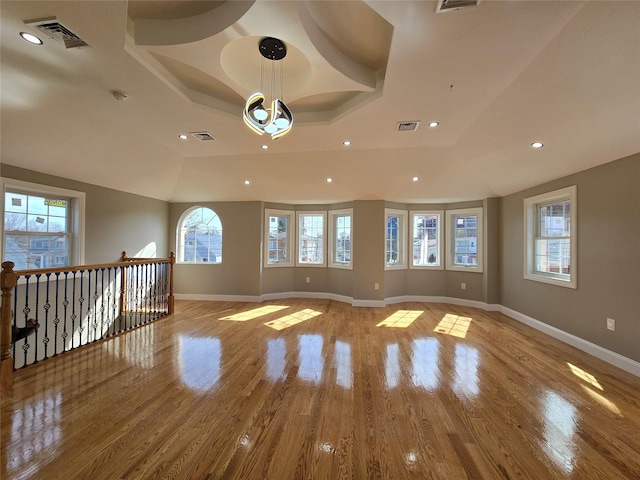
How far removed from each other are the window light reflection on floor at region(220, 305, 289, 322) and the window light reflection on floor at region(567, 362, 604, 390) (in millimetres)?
4412

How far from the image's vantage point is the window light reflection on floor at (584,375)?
269cm

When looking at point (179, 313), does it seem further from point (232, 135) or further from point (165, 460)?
point (165, 460)

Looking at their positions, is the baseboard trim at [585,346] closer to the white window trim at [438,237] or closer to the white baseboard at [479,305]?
the white baseboard at [479,305]

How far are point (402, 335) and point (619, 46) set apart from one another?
11.9 ft

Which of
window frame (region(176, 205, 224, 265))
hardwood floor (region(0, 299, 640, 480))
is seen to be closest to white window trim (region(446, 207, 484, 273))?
hardwood floor (region(0, 299, 640, 480))

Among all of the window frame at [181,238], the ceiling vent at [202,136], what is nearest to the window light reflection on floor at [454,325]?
the ceiling vent at [202,136]

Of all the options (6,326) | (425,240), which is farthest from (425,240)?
(6,326)

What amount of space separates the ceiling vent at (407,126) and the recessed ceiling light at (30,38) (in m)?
3.35

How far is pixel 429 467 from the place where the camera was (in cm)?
167

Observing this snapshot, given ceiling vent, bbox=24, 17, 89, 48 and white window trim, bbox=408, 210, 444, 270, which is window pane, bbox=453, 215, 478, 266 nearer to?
white window trim, bbox=408, 210, 444, 270

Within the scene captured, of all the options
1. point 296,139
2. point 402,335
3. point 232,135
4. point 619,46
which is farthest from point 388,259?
point 619,46

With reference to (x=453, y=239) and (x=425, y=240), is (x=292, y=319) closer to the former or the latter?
(x=425, y=240)

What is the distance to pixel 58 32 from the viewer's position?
1.95m

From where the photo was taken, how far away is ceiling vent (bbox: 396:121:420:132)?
3.40m
